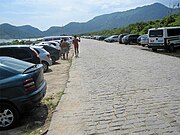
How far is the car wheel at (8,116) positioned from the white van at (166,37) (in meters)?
18.4

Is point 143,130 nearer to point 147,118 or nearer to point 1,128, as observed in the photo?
point 147,118

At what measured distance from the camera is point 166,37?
22312 millimetres

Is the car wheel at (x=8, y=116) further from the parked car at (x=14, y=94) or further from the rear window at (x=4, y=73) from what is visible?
the rear window at (x=4, y=73)

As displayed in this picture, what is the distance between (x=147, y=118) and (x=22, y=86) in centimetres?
281

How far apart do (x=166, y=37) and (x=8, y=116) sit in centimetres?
1858

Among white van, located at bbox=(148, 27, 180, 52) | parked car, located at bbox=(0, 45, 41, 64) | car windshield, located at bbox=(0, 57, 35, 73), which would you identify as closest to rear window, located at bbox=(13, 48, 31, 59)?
parked car, located at bbox=(0, 45, 41, 64)

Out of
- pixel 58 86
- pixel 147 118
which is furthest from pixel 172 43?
pixel 147 118

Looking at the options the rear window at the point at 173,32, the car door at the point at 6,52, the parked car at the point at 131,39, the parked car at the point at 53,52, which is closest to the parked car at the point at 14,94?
the car door at the point at 6,52

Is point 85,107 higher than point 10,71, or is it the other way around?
point 10,71

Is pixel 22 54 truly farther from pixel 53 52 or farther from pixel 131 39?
pixel 131 39

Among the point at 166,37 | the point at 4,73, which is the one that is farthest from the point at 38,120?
the point at 166,37

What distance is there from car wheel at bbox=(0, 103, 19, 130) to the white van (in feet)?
60.5

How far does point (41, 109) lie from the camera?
730cm

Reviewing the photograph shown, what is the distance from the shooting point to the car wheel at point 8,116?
5.94 m
